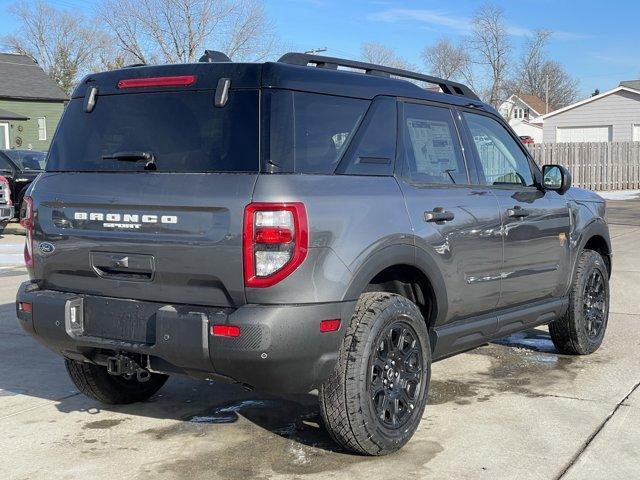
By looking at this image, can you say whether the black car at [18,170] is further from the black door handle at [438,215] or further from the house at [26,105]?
the house at [26,105]

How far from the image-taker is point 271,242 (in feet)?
12.2

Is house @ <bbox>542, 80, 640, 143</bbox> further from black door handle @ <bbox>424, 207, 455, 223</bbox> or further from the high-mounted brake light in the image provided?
the high-mounted brake light

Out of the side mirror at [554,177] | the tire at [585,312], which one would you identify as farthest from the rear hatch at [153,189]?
the tire at [585,312]

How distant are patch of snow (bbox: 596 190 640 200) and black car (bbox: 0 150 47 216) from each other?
17.6 meters

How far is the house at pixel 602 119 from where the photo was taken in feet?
125

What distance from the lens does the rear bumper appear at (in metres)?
3.74

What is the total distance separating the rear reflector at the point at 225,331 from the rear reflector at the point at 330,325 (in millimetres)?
411

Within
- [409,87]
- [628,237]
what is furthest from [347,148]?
[628,237]

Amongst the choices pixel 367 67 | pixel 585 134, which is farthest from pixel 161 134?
pixel 585 134

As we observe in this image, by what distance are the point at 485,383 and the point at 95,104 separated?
324cm

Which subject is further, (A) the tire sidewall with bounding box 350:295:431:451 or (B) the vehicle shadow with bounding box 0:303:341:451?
(B) the vehicle shadow with bounding box 0:303:341:451

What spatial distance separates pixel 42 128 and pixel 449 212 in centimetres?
4126

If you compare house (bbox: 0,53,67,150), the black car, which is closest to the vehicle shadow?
the black car

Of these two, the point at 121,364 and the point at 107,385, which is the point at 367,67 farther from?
the point at 107,385
